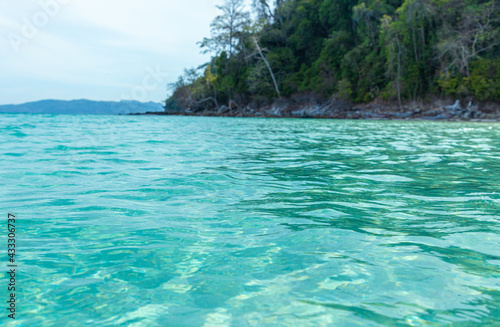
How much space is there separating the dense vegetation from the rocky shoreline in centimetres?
86

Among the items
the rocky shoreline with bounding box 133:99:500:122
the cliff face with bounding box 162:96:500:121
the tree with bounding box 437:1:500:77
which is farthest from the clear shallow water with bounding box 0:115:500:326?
the tree with bounding box 437:1:500:77

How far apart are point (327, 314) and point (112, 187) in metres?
3.28

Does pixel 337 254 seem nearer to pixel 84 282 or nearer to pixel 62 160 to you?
pixel 84 282

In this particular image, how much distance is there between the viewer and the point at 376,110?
3328cm

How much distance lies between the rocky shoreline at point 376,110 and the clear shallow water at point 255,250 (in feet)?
86.3

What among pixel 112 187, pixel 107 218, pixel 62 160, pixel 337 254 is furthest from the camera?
pixel 62 160

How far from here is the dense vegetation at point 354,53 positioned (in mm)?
27750

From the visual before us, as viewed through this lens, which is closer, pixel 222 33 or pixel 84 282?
pixel 84 282

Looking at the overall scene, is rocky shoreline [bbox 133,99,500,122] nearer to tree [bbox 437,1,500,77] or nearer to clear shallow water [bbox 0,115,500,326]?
tree [bbox 437,1,500,77]

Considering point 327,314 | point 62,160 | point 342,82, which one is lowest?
point 327,314

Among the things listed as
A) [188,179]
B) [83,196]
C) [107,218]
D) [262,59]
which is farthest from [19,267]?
[262,59]

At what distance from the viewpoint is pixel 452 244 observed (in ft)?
7.94

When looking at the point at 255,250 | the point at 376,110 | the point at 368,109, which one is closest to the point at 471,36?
the point at 376,110

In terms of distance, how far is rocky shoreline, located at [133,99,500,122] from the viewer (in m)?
Answer: 27.6
